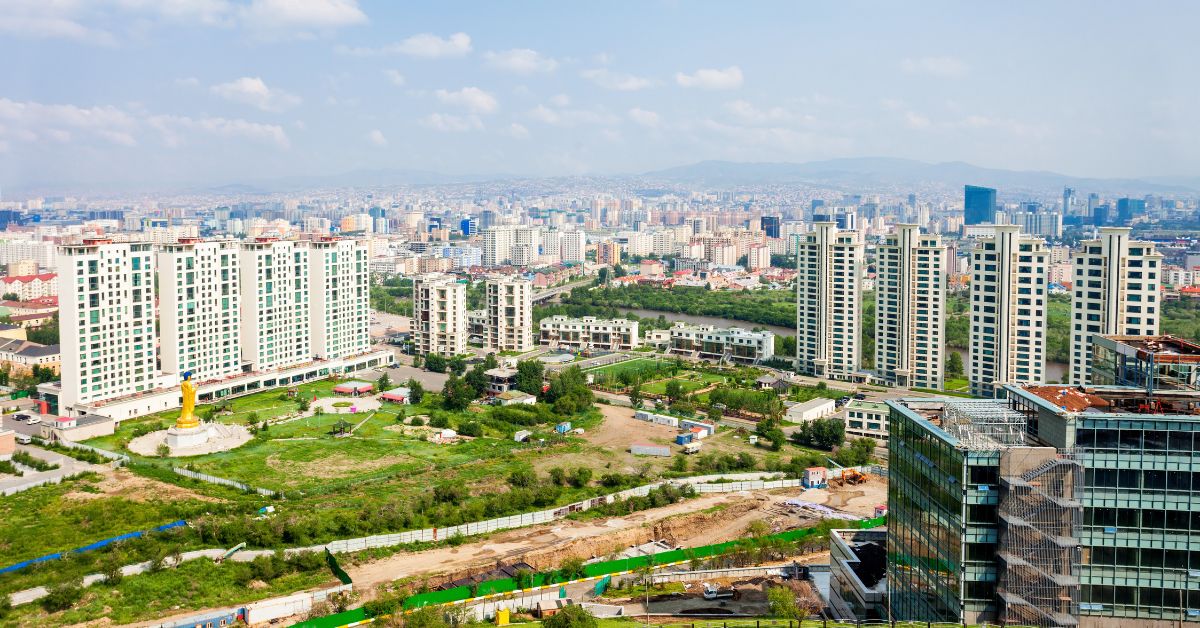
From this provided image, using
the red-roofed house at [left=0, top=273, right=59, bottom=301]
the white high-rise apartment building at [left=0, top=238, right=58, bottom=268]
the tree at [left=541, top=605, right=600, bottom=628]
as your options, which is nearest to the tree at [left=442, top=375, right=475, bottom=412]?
the tree at [left=541, top=605, right=600, bottom=628]

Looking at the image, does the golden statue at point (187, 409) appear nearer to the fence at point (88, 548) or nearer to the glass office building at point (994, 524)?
the fence at point (88, 548)

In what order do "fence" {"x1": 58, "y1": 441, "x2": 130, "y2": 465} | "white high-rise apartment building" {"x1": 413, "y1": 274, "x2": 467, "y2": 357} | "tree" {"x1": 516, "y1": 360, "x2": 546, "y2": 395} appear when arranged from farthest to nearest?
1. "white high-rise apartment building" {"x1": 413, "y1": 274, "x2": 467, "y2": 357}
2. "tree" {"x1": 516, "y1": 360, "x2": 546, "y2": 395}
3. "fence" {"x1": 58, "y1": 441, "x2": 130, "y2": 465}

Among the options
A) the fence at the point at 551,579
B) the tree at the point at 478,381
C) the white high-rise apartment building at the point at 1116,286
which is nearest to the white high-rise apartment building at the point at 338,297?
the tree at the point at 478,381

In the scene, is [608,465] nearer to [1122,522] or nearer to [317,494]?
[317,494]

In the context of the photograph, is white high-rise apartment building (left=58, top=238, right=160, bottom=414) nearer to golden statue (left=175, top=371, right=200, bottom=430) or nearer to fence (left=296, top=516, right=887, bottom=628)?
golden statue (left=175, top=371, right=200, bottom=430)

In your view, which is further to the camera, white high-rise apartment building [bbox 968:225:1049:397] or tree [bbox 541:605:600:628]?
white high-rise apartment building [bbox 968:225:1049:397]

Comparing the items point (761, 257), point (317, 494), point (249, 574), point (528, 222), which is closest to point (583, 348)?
point (317, 494)

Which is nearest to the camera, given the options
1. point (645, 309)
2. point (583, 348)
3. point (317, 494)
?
point (317, 494)
